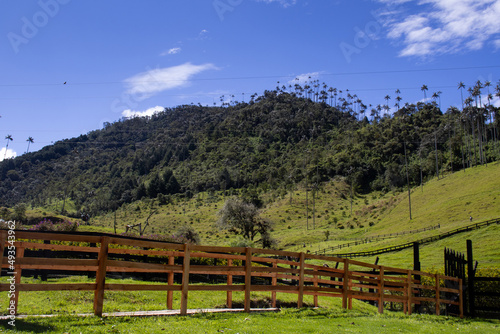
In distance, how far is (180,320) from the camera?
22.0 feet

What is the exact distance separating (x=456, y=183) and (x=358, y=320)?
335 ft

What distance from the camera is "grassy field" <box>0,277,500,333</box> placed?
5.75 m

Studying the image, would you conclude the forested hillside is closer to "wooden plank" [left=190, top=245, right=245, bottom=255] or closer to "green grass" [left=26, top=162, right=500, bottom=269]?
"green grass" [left=26, top=162, right=500, bottom=269]

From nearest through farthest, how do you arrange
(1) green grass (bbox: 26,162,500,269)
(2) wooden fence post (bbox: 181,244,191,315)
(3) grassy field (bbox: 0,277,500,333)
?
(3) grassy field (bbox: 0,277,500,333) → (2) wooden fence post (bbox: 181,244,191,315) → (1) green grass (bbox: 26,162,500,269)

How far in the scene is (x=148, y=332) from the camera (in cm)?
565

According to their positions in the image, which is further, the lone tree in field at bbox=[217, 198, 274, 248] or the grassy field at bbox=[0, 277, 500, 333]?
the lone tree in field at bbox=[217, 198, 274, 248]

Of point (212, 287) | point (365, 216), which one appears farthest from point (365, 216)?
point (212, 287)

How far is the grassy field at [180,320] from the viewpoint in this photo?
575cm

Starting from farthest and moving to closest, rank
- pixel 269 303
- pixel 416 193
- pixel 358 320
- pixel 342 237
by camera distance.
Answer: pixel 416 193 → pixel 342 237 → pixel 269 303 → pixel 358 320

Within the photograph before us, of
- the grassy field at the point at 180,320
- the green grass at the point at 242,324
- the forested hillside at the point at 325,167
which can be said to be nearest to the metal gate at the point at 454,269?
the grassy field at the point at 180,320

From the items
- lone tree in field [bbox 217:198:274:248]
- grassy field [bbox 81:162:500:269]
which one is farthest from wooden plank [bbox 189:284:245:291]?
lone tree in field [bbox 217:198:274:248]

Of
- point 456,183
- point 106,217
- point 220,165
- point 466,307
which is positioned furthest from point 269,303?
point 220,165

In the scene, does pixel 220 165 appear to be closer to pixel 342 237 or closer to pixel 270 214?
pixel 270 214

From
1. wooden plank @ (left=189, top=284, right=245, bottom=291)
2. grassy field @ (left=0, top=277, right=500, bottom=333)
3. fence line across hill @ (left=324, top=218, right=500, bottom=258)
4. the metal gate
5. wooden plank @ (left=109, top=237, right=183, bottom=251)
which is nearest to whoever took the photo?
grassy field @ (left=0, top=277, right=500, bottom=333)
